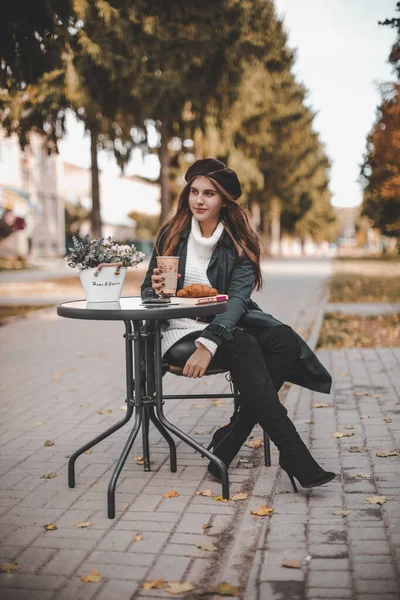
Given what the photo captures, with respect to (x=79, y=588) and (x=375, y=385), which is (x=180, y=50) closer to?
(x=375, y=385)

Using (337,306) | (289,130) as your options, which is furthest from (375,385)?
(289,130)

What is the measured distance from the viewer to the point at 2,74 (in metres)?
8.82

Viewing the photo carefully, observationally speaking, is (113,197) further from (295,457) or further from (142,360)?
(295,457)

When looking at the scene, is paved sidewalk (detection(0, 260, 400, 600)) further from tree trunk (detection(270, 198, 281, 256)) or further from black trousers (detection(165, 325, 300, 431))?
tree trunk (detection(270, 198, 281, 256))

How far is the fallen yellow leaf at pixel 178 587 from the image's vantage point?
3017 mm

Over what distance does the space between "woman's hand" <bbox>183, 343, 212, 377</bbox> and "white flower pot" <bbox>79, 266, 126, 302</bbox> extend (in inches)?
25.5

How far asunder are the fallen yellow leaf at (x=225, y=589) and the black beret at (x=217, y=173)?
2.45m

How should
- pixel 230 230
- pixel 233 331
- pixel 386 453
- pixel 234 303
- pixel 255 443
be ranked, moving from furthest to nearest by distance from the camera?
pixel 255 443 → pixel 386 453 → pixel 230 230 → pixel 234 303 → pixel 233 331

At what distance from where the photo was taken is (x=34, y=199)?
165 ft

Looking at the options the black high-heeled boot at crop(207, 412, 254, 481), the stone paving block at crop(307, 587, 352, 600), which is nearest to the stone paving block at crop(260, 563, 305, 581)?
the stone paving block at crop(307, 587, 352, 600)

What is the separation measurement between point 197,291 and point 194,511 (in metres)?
1.25

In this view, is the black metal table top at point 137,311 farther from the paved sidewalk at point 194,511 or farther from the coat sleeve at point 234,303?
the paved sidewalk at point 194,511

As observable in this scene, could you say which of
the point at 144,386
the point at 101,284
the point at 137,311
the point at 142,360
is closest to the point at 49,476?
the point at 144,386

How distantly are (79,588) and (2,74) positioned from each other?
7157 mm
